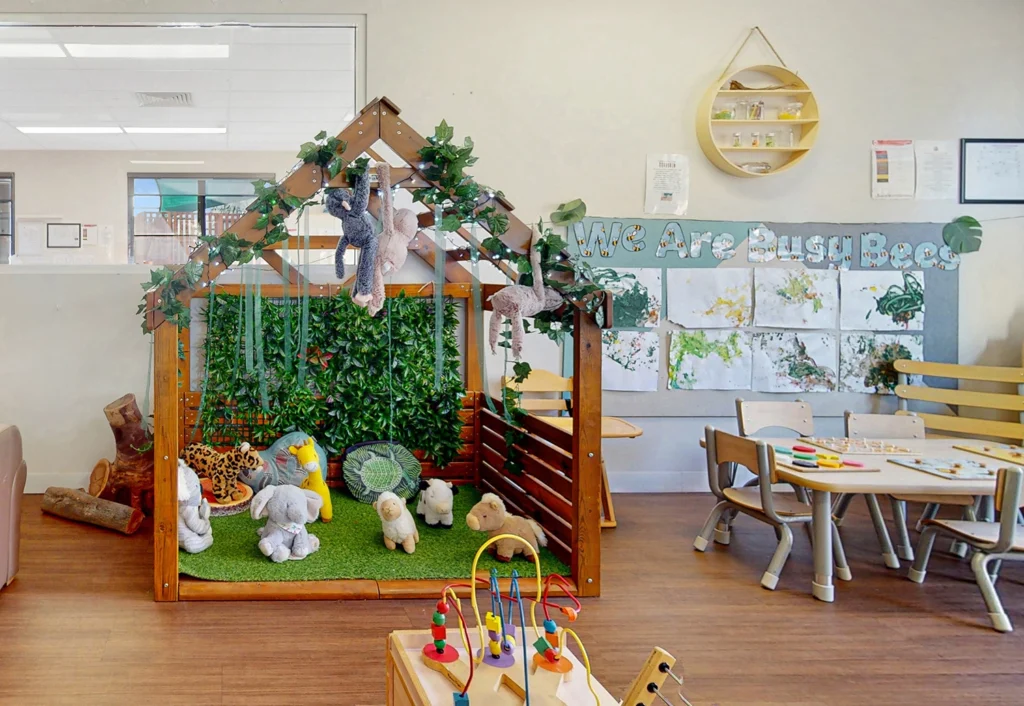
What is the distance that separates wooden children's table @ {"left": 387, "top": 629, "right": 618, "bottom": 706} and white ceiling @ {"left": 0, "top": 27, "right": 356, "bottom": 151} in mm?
4118

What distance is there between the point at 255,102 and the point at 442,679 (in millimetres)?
6105

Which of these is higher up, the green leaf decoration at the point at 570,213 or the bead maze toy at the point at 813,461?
the green leaf decoration at the point at 570,213

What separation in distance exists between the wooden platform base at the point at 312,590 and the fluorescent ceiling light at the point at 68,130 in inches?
231

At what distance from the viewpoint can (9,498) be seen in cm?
294

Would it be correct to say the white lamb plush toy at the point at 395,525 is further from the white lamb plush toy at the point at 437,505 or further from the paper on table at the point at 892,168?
the paper on table at the point at 892,168

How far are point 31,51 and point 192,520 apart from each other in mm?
4132

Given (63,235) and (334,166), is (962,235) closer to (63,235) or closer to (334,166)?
(334,166)

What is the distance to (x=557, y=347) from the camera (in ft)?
16.3

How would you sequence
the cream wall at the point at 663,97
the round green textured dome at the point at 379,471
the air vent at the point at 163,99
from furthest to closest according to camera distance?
1. the air vent at the point at 163,99
2. the cream wall at the point at 663,97
3. the round green textured dome at the point at 379,471

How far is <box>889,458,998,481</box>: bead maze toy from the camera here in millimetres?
3077

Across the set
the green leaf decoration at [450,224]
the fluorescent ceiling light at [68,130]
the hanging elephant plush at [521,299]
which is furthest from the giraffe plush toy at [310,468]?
the fluorescent ceiling light at [68,130]

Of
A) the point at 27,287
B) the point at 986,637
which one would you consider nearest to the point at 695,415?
the point at 986,637

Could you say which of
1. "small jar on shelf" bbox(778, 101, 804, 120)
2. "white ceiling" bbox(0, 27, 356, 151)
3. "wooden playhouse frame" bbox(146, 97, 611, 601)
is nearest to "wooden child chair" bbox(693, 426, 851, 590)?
"wooden playhouse frame" bbox(146, 97, 611, 601)

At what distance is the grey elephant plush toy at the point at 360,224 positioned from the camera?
280cm
